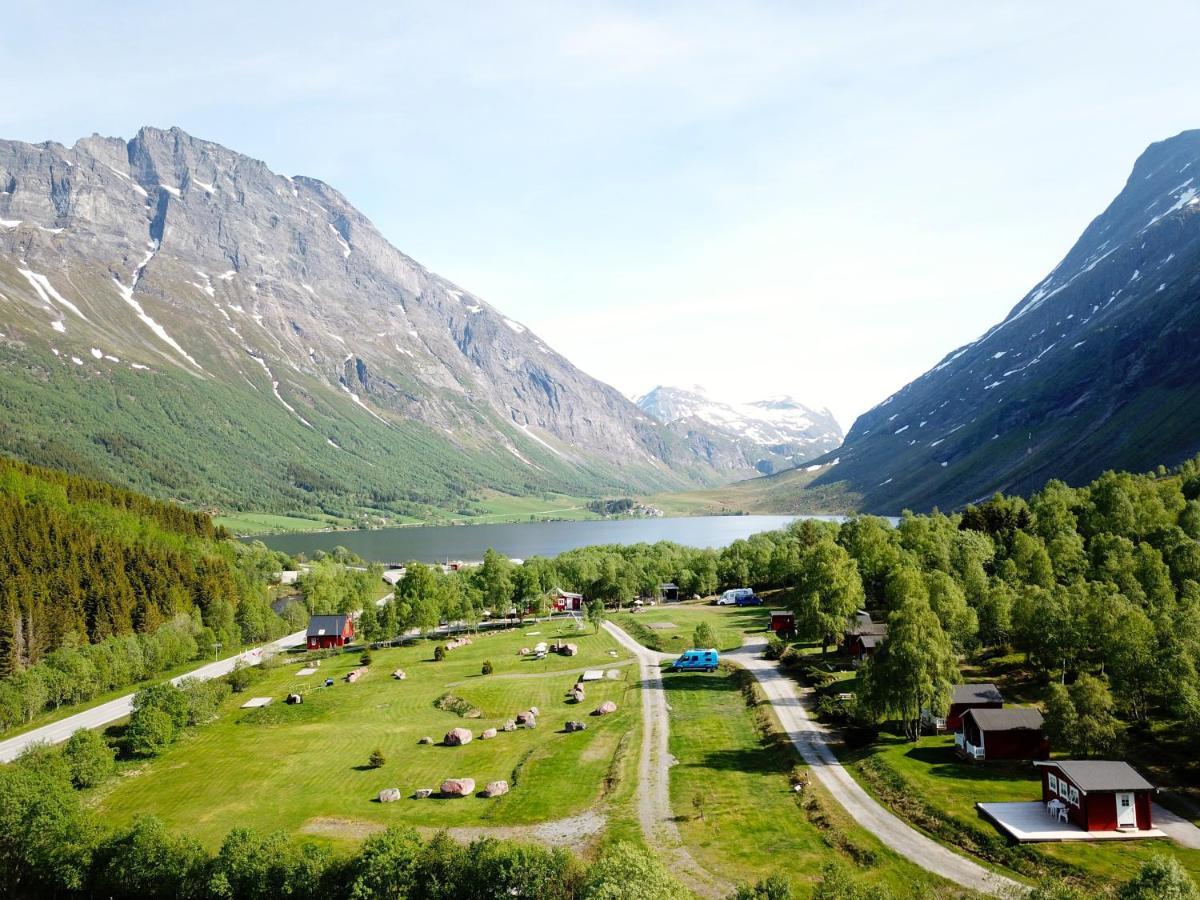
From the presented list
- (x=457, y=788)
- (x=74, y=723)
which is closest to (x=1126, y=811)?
(x=457, y=788)

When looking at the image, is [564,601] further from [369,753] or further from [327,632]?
[369,753]

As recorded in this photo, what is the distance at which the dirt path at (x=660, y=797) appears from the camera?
4051cm

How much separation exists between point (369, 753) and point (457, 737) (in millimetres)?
7702

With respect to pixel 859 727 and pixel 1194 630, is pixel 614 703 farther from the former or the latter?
pixel 1194 630

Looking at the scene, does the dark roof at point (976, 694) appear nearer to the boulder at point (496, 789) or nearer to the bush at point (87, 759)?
the boulder at point (496, 789)

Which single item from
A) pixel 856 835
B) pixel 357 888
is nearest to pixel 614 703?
pixel 856 835

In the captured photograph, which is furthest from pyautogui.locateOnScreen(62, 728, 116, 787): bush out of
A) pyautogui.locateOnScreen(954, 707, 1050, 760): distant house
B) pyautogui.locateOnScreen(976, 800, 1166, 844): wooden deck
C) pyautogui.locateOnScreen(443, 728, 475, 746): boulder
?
pyautogui.locateOnScreen(954, 707, 1050, 760): distant house

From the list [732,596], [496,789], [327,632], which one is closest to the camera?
[496,789]

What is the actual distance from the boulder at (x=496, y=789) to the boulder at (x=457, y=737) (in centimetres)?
1240

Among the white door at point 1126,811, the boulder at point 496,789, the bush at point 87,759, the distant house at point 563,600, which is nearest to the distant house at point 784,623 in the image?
the distant house at point 563,600

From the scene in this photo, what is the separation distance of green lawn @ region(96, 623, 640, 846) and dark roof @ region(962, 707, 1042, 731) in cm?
2787

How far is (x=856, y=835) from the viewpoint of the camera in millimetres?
43812

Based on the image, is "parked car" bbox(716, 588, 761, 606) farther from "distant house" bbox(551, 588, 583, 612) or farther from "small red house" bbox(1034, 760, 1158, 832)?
"small red house" bbox(1034, 760, 1158, 832)

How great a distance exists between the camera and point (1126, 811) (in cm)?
4275
